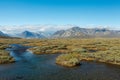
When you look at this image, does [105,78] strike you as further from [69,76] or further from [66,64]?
[66,64]

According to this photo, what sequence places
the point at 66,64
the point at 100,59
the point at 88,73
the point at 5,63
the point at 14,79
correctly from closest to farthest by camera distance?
the point at 14,79, the point at 88,73, the point at 66,64, the point at 5,63, the point at 100,59

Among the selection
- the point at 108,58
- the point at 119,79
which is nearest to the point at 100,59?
the point at 108,58

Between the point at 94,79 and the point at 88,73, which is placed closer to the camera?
the point at 94,79

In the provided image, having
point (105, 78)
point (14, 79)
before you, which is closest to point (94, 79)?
point (105, 78)

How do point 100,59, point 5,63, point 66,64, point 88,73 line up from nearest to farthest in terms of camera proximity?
point 88,73
point 66,64
point 5,63
point 100,59

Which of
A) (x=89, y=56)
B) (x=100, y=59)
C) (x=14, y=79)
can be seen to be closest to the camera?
(x=14, y=79)

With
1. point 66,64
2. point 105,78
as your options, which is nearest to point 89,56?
point 66,64

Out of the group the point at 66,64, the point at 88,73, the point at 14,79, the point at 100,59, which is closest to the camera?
the point at 14,79

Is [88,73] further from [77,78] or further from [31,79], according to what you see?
[31,79]

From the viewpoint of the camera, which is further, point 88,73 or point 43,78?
point 88,73
